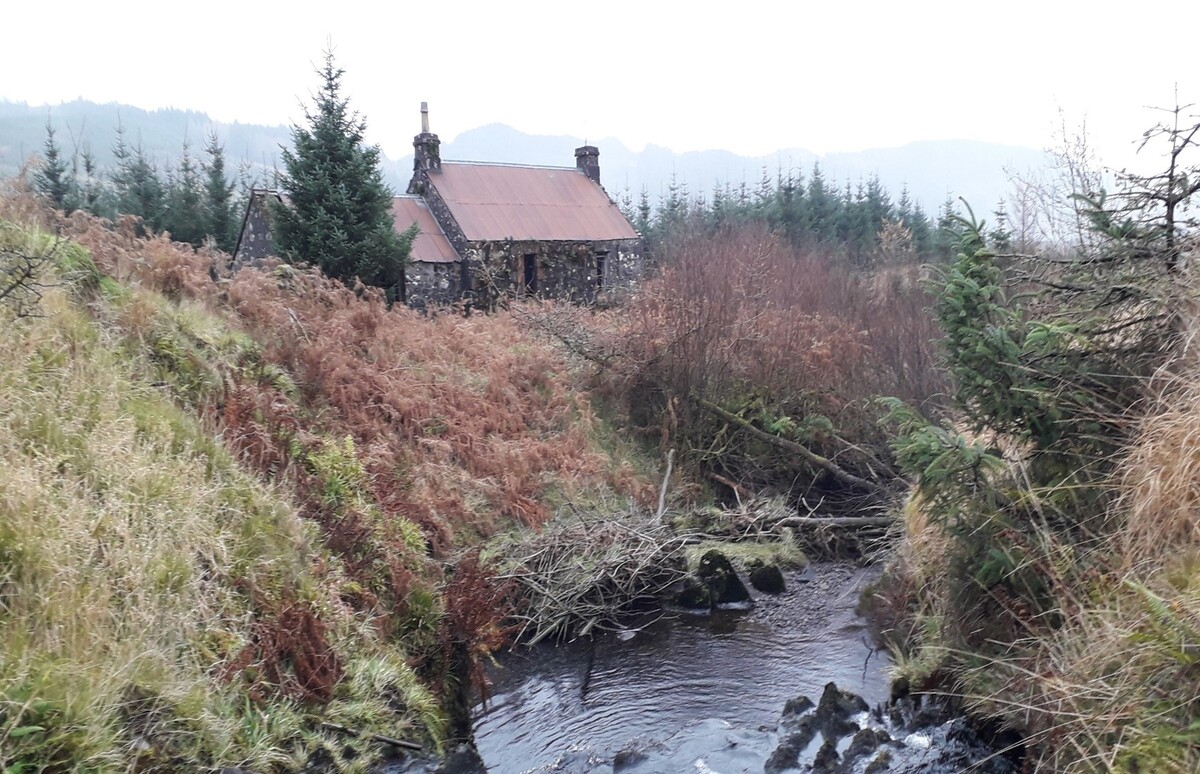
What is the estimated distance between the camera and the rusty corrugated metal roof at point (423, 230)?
66.6 feet

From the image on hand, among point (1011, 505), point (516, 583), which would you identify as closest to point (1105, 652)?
point (1011, 505)

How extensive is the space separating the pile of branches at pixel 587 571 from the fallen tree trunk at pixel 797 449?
11.5 feet

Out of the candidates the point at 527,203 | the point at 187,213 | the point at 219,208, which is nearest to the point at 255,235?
the point at 527,203

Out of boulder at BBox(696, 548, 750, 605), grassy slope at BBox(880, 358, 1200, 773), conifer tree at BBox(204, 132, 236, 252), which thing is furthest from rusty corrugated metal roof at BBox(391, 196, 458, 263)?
grassy slope at BBox(880, 358, 1200, 773)

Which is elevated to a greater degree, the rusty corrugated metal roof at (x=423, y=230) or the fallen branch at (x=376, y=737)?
the rusty corrugated metal roof at (x=423, y=230)

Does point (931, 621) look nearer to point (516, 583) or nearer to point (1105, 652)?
point (1105, 652)

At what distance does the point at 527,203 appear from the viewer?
24.0 metres

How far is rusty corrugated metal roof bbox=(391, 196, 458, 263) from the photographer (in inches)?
800

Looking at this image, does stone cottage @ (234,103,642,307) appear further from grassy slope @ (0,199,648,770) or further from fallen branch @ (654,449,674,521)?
grassy slope @ (0,199,648,770)

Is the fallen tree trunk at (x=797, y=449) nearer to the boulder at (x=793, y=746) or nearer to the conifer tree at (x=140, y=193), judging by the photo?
the boulder at (x=793, y=746)

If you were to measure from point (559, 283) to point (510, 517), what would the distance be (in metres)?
13.5

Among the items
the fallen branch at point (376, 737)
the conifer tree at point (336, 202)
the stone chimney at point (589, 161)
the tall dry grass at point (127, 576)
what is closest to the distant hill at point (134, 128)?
the stone chimney at point (589, 161)

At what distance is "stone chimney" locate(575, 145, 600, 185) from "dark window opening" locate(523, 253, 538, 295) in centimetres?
567

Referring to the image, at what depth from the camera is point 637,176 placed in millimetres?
191625
